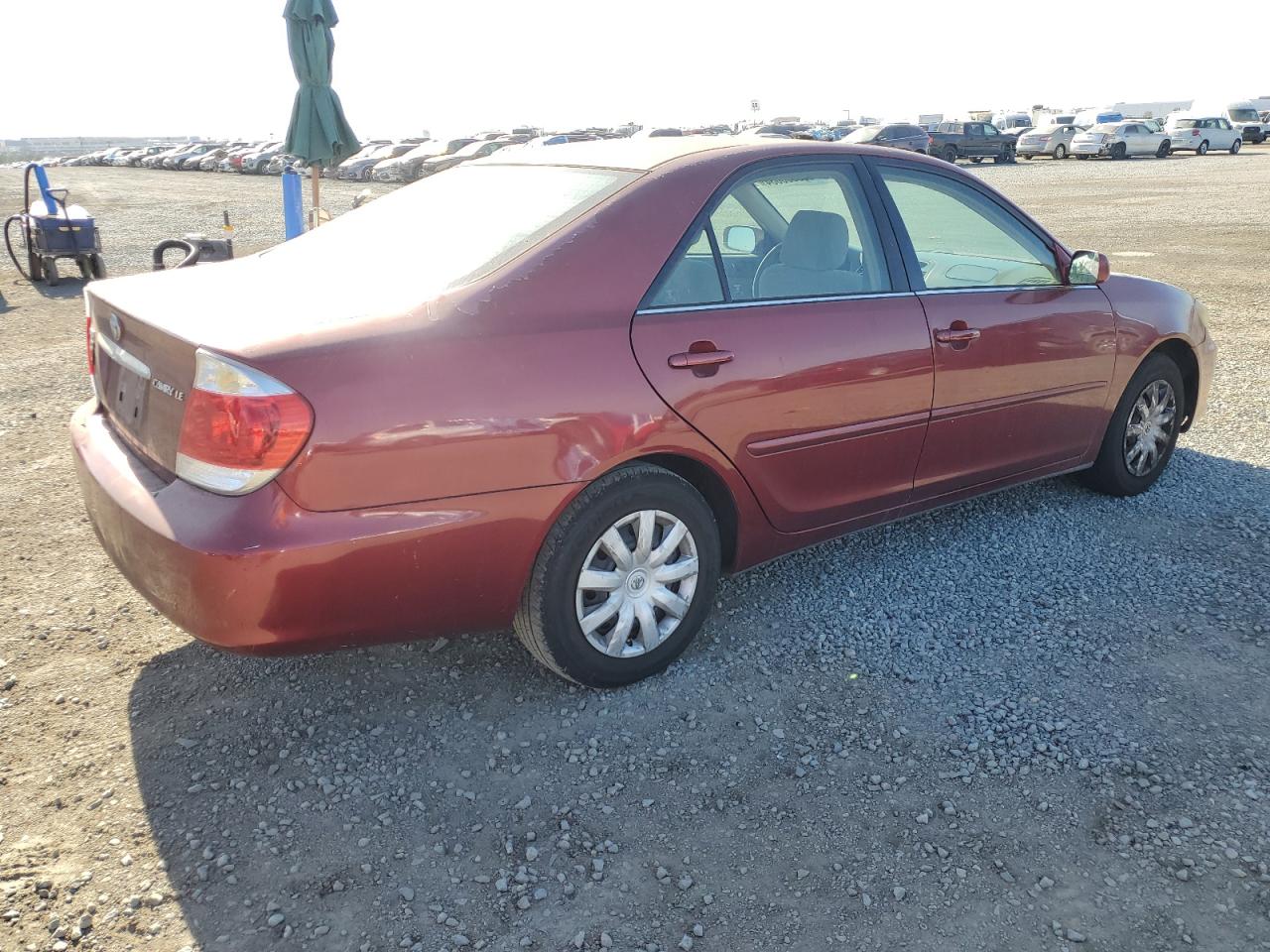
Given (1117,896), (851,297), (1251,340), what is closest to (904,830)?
(1117,896)

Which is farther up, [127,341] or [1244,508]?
[127,341]

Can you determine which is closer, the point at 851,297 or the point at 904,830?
the point at 904,830

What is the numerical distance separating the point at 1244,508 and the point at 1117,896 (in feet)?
9.93

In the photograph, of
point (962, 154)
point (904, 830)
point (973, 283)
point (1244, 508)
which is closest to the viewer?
point (904, 830)

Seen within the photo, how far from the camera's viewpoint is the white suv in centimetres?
4062

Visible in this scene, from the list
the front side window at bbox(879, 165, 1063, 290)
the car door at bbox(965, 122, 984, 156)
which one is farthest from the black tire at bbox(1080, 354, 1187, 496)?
the car door at bbox(965, 122, 984, 156)

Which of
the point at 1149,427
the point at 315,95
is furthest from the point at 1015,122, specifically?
the point at 1149,427

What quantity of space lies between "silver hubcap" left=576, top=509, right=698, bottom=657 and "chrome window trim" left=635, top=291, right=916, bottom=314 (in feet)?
2.04

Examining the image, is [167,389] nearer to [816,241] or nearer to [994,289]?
[816,241]

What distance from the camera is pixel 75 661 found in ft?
11.2

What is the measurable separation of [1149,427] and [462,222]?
3.48 metres

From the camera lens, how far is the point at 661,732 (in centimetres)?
306

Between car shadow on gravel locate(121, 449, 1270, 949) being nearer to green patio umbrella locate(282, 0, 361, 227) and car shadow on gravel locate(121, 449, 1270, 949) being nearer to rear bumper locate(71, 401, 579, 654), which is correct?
rear bumper locate(71, 401, 579, 654)

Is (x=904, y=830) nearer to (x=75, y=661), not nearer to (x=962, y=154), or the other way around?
(x=75, y=661)
